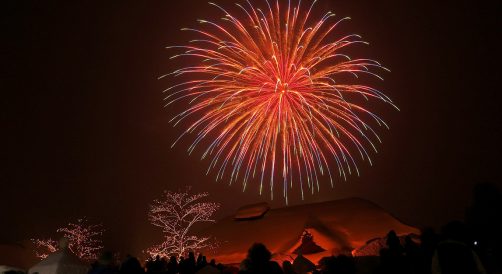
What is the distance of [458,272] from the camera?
5.59 meters

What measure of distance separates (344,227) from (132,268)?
29.8 m

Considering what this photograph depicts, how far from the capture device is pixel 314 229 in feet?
114

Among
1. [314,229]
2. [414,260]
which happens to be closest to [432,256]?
[414,260]

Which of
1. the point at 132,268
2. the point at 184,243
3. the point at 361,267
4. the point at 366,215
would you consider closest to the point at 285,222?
the point at 366,215

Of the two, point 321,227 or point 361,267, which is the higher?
point 321,227

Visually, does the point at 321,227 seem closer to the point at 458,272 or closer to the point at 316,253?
the point at 316,253

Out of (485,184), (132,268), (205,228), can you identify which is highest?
(205,228)

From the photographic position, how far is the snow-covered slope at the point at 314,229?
33.1 metres

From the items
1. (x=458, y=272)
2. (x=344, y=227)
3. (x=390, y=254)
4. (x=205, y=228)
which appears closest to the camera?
(x=458, y=272)

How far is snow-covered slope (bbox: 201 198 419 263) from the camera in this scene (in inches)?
1302

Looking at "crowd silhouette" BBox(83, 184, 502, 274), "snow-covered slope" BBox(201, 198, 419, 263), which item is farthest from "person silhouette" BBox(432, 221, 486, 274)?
"snow-covered slope" BBox(201, 198, 419, 263)

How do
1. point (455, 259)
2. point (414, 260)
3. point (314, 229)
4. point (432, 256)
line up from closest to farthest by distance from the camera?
1. point (455, 259)
2. point (432, 256)
3. point (414, 260)
4. point (314, 229)

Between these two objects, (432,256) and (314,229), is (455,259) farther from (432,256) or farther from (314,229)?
(314,229)

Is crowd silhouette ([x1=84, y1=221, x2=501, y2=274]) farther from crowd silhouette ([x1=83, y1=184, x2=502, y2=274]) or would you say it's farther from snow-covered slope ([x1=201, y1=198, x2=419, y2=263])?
snow-covered slope ([x1=201, y1=198, x2=419, y2=263])
